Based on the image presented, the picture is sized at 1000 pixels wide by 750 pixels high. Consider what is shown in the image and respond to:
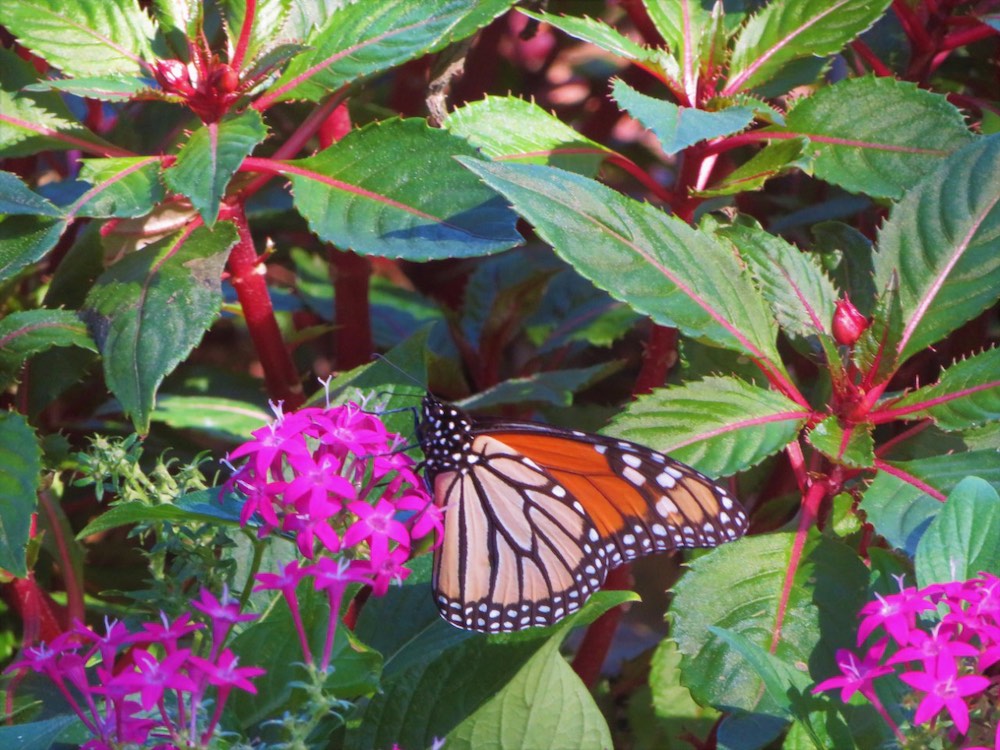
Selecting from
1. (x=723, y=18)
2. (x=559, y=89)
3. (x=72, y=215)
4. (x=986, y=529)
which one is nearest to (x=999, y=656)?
(x=986, y=529)

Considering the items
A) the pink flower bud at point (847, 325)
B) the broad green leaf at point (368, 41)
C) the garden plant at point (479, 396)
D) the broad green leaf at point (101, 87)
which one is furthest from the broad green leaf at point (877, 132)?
the broad green leaf at point (101, 87)

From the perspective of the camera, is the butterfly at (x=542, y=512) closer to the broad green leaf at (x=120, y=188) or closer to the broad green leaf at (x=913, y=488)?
the broad green leaf at (x=913, y=488)

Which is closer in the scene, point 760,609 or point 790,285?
point 760,609

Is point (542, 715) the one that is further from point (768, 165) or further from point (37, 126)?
point (37, 126)

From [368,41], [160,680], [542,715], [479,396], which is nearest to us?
[160,680]

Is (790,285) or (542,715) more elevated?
(790,285)

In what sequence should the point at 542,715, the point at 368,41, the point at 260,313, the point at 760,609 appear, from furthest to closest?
the point at 260,313 < the point at 368,41 < the point at 760,609 < the point at 542,715

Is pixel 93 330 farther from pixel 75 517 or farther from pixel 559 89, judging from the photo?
pixel 559 89

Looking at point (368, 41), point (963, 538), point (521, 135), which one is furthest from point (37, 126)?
point (963, 538)
